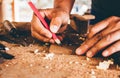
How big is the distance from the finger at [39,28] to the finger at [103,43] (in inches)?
11.6

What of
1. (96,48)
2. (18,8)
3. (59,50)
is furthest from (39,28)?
(18,8)

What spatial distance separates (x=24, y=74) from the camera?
3.16 feet

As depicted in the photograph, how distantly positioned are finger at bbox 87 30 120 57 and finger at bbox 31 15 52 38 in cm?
29

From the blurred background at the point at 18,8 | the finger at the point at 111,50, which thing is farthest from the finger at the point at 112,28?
the blurred background at the point at 18,8

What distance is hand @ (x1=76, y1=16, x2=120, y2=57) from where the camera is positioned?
113cm

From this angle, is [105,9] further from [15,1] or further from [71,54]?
[15,1]

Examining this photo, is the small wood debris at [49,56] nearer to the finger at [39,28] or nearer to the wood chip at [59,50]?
the wood chip at [59,50]

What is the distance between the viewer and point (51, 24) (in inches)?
54.6

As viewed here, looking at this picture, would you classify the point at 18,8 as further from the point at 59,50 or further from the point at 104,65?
the point at 104,65

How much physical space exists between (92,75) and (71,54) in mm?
247

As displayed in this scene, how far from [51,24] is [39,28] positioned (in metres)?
0.10

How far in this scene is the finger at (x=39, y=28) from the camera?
139 cm

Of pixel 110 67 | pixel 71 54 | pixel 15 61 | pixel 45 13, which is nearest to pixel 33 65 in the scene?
pixel 15 61

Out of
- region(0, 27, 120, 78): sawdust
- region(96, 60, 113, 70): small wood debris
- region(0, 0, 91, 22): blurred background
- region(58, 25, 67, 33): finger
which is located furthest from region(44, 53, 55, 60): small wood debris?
region(0, 0, 91, 22): blurred background
